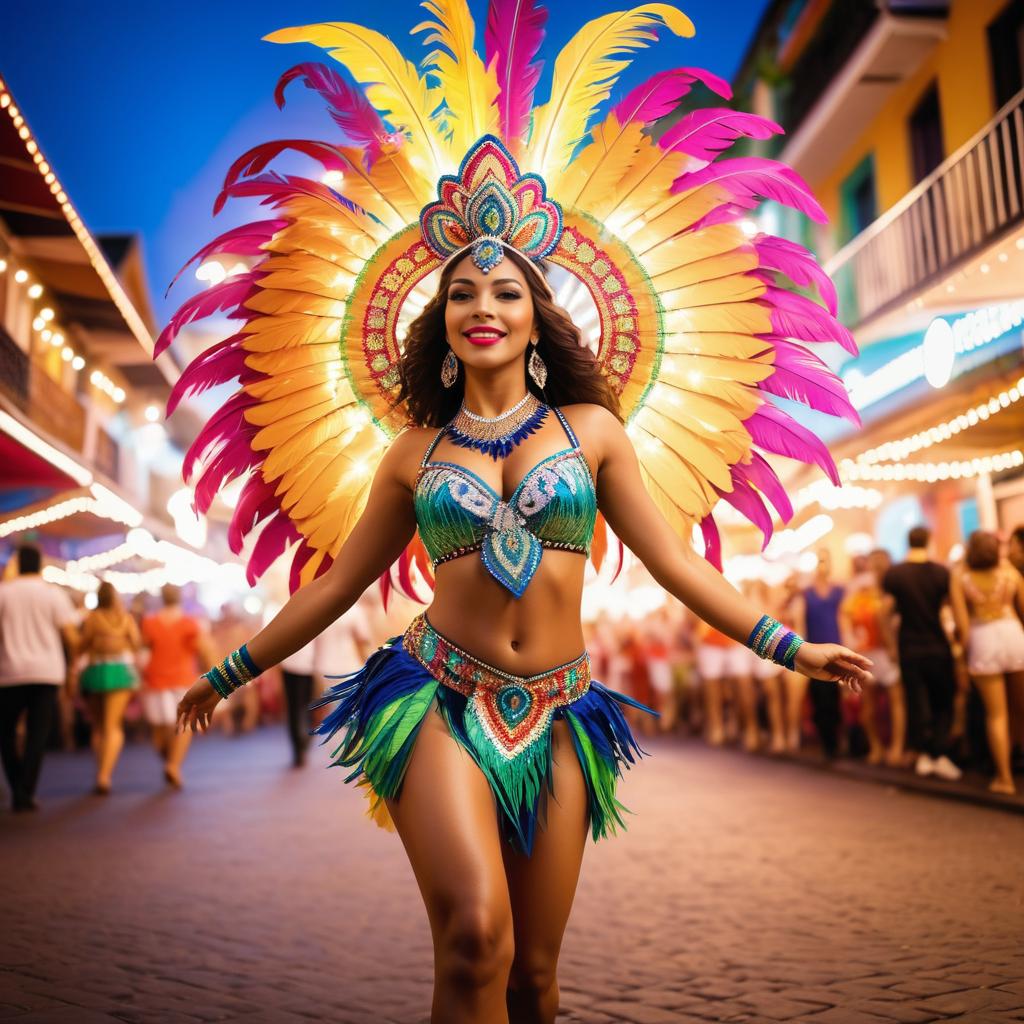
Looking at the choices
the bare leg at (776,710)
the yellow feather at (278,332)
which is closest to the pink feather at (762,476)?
the yellow feather at (278,332)

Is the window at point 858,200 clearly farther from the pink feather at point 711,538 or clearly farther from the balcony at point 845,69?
the pink feather at point 711,538

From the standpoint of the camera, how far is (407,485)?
3.61m

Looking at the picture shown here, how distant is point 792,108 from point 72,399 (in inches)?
578

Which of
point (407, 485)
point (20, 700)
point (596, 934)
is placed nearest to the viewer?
point (407, 485)

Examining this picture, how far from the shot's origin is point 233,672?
143 inches

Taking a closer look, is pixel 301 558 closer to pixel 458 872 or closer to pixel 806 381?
pixel 458 872

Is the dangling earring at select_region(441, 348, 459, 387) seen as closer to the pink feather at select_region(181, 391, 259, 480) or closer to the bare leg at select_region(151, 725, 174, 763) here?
the pink feather at select_region(181, 391, 259, 480)

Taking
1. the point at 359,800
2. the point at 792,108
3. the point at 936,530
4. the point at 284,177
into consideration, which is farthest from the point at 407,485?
the point at 792,108

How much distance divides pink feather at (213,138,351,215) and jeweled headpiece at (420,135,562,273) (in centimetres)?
46

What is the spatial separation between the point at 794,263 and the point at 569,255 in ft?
2.27

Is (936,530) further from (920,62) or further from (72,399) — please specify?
(72,399)

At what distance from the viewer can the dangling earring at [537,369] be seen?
3699 millimetres

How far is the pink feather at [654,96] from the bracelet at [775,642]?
1597 mm

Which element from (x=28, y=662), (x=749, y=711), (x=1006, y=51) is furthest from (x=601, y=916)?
(x=1006, y=51)
